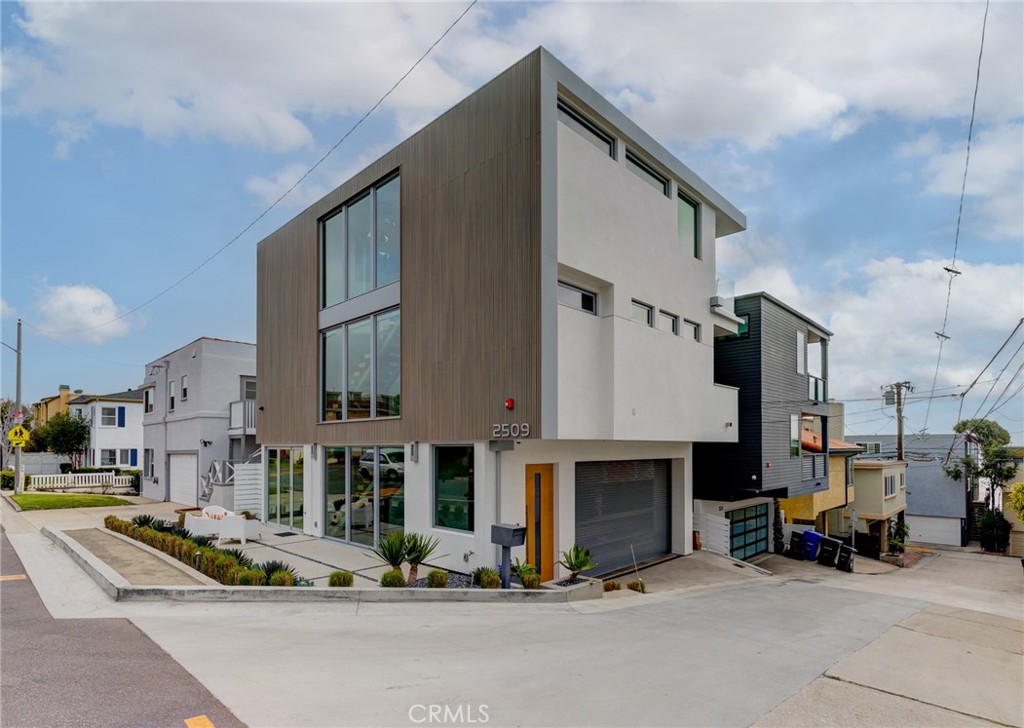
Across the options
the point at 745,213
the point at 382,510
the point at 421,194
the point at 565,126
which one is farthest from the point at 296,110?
the point at 745,213

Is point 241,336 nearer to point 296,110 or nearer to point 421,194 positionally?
point 296,110

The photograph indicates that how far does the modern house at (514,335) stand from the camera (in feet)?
34.1

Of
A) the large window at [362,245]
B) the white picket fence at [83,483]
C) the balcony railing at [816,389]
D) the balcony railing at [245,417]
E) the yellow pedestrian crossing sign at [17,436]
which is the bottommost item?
the white picket fence at [83,483]

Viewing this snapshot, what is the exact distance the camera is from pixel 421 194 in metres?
12.7

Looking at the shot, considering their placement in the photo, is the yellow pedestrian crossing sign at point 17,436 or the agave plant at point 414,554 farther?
the yellow pedestrian crossing sign at point 17,436

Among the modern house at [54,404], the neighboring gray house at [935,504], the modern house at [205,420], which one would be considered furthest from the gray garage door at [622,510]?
the modern house at [54,404]

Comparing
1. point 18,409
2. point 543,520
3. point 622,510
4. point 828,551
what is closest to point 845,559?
point 828,551

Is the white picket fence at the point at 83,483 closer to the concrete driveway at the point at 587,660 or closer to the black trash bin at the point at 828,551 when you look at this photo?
the concrete driveway at the point at 587,660

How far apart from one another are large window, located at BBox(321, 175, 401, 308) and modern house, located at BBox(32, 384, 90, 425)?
1665 inches

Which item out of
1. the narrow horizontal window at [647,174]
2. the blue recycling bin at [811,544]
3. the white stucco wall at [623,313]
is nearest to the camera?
the white stucco wall at [623,313]

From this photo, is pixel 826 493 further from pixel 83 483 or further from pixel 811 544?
pixel 83 483

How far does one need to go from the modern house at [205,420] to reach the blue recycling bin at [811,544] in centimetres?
2028

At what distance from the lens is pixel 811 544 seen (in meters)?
19.7

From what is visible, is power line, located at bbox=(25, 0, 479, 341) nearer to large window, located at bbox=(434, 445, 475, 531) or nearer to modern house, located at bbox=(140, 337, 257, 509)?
modern house, located at bbox=(140, 337, 257, 509)
